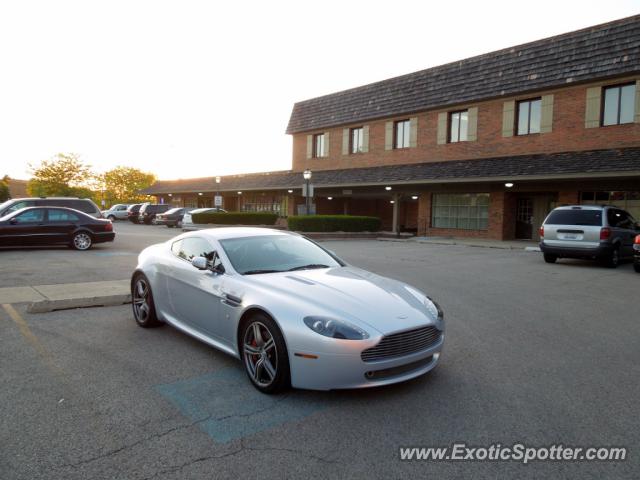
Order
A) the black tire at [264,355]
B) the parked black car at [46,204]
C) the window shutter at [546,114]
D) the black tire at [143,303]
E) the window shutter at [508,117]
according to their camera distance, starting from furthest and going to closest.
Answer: the window shutter at [508,117] < the window shutter at [546,114] < the parked black car at [46,204] < the black tire at [143,303] < the black tire at [264,355]

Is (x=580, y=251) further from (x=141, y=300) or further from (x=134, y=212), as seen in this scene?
(x=134, y=212)

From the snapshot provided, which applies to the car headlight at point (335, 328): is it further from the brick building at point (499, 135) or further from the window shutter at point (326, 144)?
the window shutter at point (326, 144)

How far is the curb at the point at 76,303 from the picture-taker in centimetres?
697

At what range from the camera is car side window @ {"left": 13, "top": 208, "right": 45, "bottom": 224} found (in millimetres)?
15578

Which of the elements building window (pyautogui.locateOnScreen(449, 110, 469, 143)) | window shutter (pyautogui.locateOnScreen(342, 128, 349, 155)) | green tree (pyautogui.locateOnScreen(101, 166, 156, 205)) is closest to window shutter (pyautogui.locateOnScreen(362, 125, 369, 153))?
window shutter (pyautogui.locateOnScreen(342, 128, 349, 155))

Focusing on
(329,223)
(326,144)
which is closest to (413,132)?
(329,223)

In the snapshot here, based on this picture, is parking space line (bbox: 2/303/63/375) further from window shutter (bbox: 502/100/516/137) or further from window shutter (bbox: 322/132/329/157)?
window shutter (bbox: 322/132/329/157)

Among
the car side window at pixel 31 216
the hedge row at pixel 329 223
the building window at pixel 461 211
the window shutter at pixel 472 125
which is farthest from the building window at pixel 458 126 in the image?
the car side window at pixel 31 216

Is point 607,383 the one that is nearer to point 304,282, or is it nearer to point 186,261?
point 304,282

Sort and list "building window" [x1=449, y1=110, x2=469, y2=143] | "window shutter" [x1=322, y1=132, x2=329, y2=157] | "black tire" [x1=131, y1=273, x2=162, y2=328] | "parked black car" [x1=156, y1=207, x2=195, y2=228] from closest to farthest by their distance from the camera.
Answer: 1. "black tire" [x1=131, y1=273, x2=162, y2=328]
2. "building window" [x1=449, y1=110, x2=469, y2=143]
3. "window shutter" [x1=322, y1=132, x2=329, y2=157]
4. "parked black car" [x1=156, y1=207, x2=195, y2=228]

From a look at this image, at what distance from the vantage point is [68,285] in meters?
8.79

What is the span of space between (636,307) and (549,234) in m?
6.38

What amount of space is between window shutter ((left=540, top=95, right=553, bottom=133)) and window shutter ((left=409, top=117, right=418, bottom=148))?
23.1 feet

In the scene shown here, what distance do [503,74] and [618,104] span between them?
216 inches
